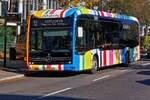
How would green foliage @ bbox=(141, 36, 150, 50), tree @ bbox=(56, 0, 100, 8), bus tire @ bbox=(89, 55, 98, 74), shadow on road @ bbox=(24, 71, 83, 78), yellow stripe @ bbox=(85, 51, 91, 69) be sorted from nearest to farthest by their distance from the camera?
yellow stripe @ bbox=(85, 51, 91, 69), bus tire @ bbox=(89, 55, 98, 74), shadow on road @ bbox=(24, 71, 83, 78), tree @ bbox=(56, 0, 100, 8), green foliage @ bbox=(141, 36, 150, 50)

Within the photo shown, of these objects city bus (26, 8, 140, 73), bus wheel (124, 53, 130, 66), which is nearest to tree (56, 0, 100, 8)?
bus wheel (124, 53, 130, 66)

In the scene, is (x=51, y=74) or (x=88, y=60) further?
(x=51, y=74)

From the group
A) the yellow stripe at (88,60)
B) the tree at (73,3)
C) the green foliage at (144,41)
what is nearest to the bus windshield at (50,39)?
the yellow stripe at (88,60)

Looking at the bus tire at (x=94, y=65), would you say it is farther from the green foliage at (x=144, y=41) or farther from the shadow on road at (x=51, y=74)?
the green foliage at (x=144, y=41)

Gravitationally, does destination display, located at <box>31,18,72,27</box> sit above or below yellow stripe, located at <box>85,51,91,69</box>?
above

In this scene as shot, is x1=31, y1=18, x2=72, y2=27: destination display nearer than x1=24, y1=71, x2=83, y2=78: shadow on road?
Yes

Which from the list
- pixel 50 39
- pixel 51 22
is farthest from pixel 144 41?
pixel 50 39

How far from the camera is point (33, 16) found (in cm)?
1593

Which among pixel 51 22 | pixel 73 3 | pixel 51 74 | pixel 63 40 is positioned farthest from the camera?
pixel 73 3

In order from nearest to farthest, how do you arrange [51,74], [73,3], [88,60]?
[88,60]
[51,74]
[73,3]

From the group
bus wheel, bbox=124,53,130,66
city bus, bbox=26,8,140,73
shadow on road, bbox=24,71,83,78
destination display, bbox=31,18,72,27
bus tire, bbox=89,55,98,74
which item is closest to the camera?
city bus, bbox=26,8,140,73

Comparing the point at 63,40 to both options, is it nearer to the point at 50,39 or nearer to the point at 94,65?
the point at 50,39

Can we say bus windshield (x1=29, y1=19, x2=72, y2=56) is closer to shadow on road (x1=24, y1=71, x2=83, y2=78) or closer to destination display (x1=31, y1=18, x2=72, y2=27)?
destination display (x1=31, y1=18, x2=72, y2=27)

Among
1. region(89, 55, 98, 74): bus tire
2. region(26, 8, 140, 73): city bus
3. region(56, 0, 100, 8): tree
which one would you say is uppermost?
region(56, 0, 100, 8): tree
